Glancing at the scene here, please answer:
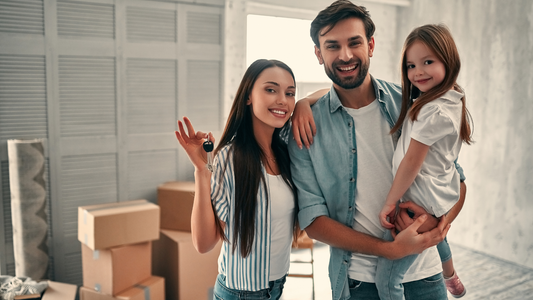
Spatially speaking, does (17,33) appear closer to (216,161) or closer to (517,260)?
(216,161)

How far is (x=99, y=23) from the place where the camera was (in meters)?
3.51

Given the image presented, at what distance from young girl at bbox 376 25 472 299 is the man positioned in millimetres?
58

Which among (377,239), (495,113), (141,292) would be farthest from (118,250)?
(495,113)

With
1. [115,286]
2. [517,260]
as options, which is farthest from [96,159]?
[517,260]

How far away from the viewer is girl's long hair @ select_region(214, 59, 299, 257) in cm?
156

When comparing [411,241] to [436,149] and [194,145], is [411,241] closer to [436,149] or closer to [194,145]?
[436,149]

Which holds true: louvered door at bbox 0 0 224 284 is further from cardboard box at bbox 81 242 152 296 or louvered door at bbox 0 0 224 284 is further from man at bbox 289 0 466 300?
man at bbox 289 0 466 300

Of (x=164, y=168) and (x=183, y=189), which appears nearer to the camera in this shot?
(x=183, y=189)

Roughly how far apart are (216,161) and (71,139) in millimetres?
2341

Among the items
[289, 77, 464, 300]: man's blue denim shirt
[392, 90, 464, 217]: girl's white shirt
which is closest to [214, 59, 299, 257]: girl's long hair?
[289, 77, 464, 300]: man's blue denim shirt

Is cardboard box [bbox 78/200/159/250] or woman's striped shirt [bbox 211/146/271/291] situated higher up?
woman's striped shirt [bbox 211/146/271/291]

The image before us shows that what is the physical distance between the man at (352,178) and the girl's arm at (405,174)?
8 cm

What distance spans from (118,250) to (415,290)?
7.12 feet

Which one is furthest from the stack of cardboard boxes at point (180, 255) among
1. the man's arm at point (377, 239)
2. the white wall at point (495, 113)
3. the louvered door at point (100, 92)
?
the man's arm at point (377, 239)
